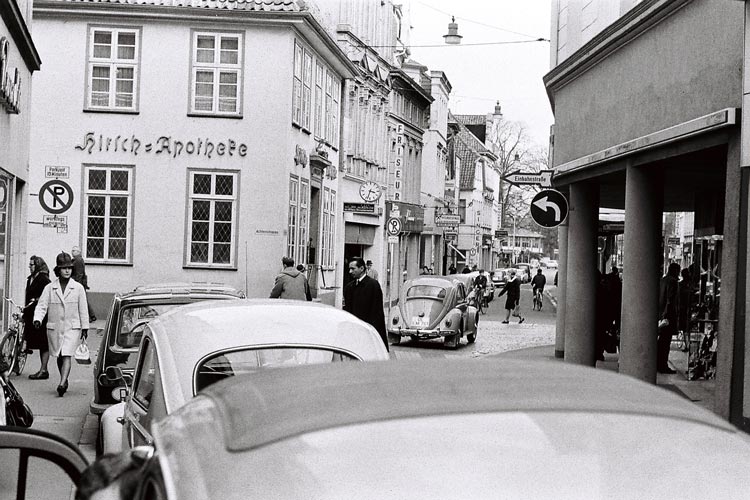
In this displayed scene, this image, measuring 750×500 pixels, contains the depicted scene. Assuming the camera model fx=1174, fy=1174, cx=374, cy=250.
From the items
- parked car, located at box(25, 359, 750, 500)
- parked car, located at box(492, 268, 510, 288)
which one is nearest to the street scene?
parked car, located at box(25, 359, 750, 500)

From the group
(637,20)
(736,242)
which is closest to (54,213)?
(637,20)

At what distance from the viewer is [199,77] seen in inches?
1192

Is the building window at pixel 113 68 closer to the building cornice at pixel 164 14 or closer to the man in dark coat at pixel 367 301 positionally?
the building cornice at pixel 164 14

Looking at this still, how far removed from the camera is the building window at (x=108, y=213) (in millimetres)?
30141

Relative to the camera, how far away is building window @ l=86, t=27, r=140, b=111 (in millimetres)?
30250

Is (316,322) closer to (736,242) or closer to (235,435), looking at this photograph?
(235,435)

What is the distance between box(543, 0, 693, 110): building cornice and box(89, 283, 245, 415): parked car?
7.70 metres

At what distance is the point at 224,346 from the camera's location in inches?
246

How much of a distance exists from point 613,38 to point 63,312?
952cm

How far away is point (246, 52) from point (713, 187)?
13246 mm

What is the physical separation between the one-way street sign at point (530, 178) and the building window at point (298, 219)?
10.2 meters

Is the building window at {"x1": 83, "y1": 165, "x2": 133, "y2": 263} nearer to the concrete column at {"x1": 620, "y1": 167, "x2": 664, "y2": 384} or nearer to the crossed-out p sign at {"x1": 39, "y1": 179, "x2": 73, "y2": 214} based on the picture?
the crossed-out p sign at {"x1": 39, "y1": 179, "x2": 73, "y2": 214}

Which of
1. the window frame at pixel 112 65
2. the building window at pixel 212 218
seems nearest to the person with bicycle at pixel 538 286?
the building window at pixel 212 218

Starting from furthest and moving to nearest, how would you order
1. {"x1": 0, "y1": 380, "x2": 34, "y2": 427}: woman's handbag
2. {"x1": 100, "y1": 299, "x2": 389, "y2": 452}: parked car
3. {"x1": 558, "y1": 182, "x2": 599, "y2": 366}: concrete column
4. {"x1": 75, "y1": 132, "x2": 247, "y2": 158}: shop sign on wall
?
{"x1": 75, "y1": 132, "x2": 247, "y2": 158}: shop sign on wall
{"x1": 558, "y1": 182, "x2": 599, "y2": 366}: concrete column
{"x1": 0, "y1": 380, "x2": 34, "y2": 427}: woman's handbag
{"x1": 100, "y1": 299, "x2": 389, "y2": 452}: parked car
